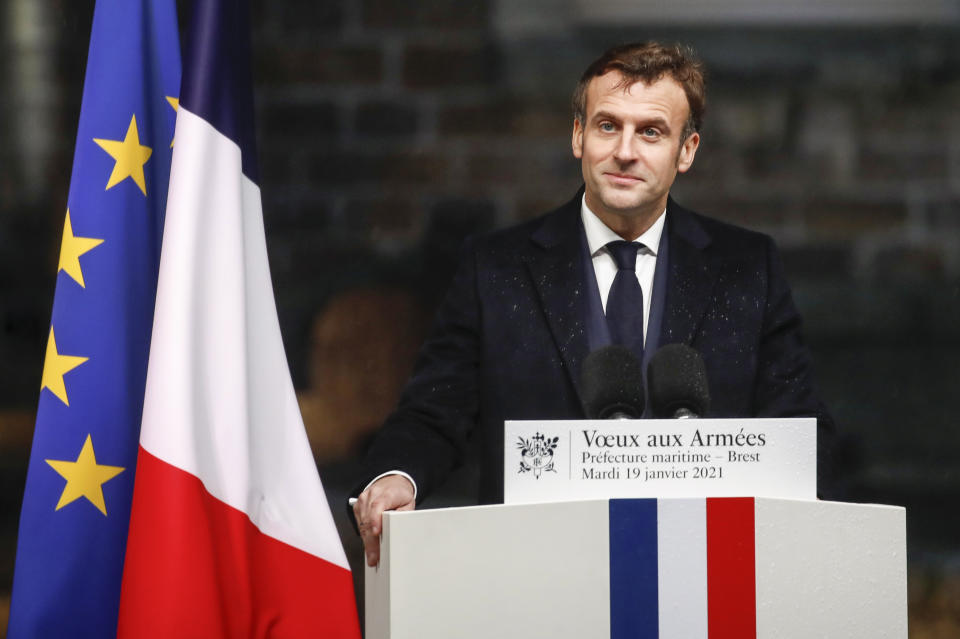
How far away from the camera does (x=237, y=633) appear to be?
1880 millimetres

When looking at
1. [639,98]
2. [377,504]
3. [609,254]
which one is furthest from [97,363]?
[639,98]

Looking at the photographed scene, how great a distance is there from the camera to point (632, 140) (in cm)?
191

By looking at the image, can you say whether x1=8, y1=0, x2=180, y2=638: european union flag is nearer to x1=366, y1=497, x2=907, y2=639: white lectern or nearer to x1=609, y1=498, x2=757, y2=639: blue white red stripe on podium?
x1=366, y1=497, x2=907, y2=639: white lectern

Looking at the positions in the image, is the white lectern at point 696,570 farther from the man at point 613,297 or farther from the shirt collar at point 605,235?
the shirt collar at point 605,235

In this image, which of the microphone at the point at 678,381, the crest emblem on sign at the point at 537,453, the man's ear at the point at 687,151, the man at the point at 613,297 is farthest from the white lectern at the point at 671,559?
the man's ear at the point at 687,151

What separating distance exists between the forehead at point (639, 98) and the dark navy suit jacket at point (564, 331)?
22 centimetres

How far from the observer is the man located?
6.36 feet

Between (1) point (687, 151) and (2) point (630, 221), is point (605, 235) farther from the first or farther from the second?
(1) point (687, 151)

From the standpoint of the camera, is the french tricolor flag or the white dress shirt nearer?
the french tricolor flag

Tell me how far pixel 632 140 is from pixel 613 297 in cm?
28

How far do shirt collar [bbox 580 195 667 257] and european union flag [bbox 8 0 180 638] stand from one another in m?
0.82

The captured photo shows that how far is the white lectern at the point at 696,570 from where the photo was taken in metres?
1.40

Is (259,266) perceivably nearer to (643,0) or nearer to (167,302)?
(167,302)

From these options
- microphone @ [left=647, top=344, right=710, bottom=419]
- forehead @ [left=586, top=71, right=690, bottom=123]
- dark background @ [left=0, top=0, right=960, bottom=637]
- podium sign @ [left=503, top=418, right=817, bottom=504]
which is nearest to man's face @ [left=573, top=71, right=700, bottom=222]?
forehead @ [left=586, top=71, right=690, bottom=123]
